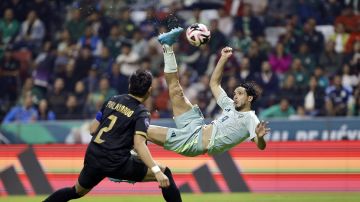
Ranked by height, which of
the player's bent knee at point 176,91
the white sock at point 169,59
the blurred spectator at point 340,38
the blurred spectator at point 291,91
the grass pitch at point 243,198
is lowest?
the grass pitch at point 243,198

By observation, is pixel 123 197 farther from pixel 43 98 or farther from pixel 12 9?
pixel 12 9

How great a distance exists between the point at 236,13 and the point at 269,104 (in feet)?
10.2

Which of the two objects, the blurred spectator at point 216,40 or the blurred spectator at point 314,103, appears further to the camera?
the blurred spectator at point 216,40

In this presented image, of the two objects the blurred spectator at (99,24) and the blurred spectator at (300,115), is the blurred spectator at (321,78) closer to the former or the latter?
the blurred spectator at (300,115)

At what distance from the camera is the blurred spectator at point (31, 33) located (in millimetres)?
20172

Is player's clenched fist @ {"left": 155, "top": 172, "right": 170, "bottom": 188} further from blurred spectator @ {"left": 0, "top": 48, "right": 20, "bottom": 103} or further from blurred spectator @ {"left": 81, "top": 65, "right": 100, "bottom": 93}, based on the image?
blurred spectator @ {"left": 0, "top": 48, "right": 20, "bottom": 103}

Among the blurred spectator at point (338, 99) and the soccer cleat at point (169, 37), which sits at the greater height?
the soccer cleat at point (169, 37)

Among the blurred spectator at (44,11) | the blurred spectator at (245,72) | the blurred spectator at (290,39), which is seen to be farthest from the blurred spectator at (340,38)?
the blurred spectator at (44,11)

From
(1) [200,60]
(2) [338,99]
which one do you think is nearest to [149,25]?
(1) [200,60]

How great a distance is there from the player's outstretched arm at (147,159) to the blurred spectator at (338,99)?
8438 mm

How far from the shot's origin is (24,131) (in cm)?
1694

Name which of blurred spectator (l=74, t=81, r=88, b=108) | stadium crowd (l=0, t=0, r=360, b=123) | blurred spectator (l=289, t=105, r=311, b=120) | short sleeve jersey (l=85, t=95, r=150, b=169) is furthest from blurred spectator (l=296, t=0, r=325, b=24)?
short sleeve jersey (l=85, t=95, r=150, b=169)

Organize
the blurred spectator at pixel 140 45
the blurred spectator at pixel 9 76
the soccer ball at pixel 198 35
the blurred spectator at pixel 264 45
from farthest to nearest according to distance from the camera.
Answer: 1. the blurred spectator at pixel 140 45
2. the blurred spectator at pixel 264 45
3. the blurred spectator at pixel 9 76
4. the soccer ball at pixel 198 35

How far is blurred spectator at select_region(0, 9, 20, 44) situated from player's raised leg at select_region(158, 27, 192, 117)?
9698 millimetres
